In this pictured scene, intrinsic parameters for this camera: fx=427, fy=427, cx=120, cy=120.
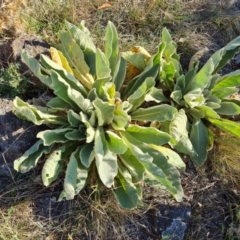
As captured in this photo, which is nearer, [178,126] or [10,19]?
[178,126]

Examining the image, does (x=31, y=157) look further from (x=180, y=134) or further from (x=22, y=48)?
(x=180, y=134)

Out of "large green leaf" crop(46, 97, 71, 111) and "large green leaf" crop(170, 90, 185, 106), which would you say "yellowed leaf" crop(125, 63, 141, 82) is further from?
"large green leaf" crop(46, 97, 71, 111)

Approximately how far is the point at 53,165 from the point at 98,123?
1.11ft

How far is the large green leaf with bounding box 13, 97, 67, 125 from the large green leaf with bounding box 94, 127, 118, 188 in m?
0.27

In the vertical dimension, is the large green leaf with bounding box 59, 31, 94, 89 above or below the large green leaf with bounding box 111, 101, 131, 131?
above

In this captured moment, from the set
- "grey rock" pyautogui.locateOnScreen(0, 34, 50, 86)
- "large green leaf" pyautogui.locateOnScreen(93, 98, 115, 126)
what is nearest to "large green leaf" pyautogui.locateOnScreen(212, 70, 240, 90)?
"large green leaf" pyautogui.locateOnScreen(93, 98, 115, 126)

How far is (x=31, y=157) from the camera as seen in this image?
2.35m

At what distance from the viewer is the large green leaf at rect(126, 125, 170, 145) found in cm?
231

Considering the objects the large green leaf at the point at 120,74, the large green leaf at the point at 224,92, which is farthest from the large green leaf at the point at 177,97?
the large green leaf at the point at 120,74

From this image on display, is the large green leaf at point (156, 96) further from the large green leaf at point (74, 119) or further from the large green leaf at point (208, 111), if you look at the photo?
the large green leaf at point (74, 119)

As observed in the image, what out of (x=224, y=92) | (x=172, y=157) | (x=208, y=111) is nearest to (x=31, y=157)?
(x=172, y=157)

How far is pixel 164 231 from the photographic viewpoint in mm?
2600

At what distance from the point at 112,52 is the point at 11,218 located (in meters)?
1.14

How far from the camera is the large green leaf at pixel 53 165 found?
7.50 feet
